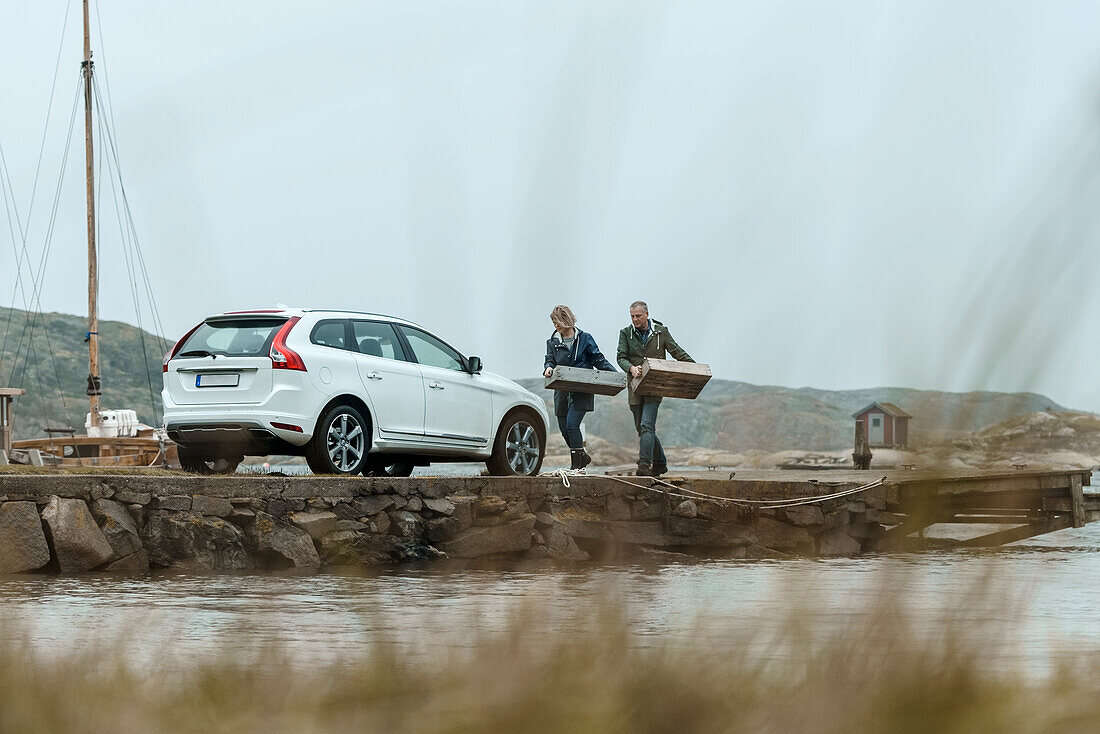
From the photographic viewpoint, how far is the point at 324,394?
36.6 feet

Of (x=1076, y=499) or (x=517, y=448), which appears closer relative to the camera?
(x=517, y=448)

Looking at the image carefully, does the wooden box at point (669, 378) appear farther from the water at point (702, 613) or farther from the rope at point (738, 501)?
the water at point (702, 613)

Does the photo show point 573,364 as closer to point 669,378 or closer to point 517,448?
point 517,448

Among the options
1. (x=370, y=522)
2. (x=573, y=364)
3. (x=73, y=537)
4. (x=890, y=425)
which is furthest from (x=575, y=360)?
(x=890, y=425)

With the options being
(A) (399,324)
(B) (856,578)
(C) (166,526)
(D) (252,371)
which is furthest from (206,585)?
(B) (856,578)

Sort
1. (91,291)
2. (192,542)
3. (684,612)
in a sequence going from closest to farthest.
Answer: (684,612), (192,542), (91,291)

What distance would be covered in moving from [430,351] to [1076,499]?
Answer: 11.0m

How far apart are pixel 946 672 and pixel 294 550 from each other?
9170 mm

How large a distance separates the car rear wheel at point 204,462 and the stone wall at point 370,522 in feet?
4.23

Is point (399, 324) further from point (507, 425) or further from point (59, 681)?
point (59, 681)

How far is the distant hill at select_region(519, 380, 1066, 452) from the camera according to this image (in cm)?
154

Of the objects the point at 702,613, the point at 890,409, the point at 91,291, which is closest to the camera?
the point at 890,409

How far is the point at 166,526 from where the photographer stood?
10383mm

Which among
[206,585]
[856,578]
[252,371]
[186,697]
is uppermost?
[252,371]
